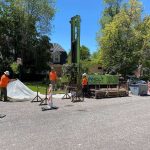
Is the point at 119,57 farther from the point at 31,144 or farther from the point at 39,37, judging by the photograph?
the point at 31,144

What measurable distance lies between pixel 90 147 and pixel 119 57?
1477 inches

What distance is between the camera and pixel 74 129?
510 inches

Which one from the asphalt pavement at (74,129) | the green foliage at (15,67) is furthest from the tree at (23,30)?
the asphalt pavement at (74,129)

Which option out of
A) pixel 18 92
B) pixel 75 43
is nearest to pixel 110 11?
pixel 75 43

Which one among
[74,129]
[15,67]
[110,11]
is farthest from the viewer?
[110,11]

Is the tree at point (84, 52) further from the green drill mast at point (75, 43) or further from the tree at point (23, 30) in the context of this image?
the green drill mast at point (75, 43)

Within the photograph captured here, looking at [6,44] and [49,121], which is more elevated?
[6,44]

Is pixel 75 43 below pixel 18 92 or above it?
above

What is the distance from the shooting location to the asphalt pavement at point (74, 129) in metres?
10.4

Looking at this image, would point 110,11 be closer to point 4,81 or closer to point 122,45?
point 122,45

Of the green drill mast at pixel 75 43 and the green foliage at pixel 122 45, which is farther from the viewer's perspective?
the green foliage at pixel 122 45

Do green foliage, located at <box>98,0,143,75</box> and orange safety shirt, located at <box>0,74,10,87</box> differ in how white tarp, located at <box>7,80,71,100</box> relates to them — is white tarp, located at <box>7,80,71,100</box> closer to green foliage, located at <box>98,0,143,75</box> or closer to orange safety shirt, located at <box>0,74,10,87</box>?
orange safety shirt, located at <box>0,74,10,87</box>

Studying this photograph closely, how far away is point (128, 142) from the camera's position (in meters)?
10.8

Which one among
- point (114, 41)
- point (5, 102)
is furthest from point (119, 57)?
point (5, 102)
